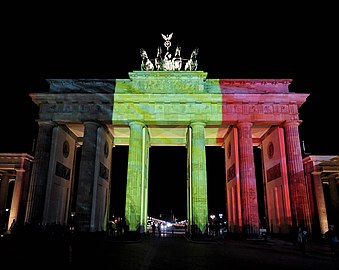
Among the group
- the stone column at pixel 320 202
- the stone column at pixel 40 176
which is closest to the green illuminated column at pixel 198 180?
the stone column at pixel 40 176

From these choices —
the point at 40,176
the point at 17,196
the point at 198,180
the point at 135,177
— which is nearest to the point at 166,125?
the point at 135,177

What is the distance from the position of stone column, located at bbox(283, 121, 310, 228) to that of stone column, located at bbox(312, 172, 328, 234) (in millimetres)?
8112

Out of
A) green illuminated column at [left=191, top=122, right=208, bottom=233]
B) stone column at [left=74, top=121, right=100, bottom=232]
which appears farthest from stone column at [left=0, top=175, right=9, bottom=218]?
green illuminated column at [left=191, top=122, right=208, bottom=233]

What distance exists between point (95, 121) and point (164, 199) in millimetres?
45667

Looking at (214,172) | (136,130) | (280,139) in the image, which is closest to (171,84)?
(136,130)

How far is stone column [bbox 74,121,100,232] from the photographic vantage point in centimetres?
2820

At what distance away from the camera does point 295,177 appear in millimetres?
28516

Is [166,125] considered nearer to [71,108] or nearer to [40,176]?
[71,108]

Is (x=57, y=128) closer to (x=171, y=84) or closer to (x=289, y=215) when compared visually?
(x=171, y=84)

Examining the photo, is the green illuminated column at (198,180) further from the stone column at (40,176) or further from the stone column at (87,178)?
the stone column at (40,176)

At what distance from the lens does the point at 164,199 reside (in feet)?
237

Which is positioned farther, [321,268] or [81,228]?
[81,228]

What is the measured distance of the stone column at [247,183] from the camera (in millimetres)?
27578

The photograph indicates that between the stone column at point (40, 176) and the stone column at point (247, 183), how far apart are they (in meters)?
19.7
